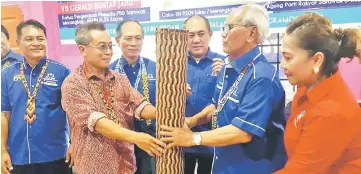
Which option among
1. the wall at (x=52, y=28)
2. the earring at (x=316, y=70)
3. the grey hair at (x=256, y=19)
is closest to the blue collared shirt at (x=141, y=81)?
the wall at (x=52, y=28)

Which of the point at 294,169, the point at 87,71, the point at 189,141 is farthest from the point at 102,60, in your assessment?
the point at 294,169

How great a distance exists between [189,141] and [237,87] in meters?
0.31

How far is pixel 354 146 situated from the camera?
129 centimetres

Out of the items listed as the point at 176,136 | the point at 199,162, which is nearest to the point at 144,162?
the point at 199,162

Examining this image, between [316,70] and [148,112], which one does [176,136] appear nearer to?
[148,112]

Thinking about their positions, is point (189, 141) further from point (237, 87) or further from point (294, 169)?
point (294, 169)

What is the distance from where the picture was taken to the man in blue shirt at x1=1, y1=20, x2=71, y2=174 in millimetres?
2240

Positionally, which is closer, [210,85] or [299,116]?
[299,116]

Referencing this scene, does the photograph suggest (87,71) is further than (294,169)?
Yes

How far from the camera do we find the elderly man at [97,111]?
5.48 feet

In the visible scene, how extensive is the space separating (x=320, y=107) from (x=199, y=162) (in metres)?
1.21

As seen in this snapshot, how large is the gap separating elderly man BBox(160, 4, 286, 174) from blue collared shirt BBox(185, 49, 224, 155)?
1.83 feet

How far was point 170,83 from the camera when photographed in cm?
148

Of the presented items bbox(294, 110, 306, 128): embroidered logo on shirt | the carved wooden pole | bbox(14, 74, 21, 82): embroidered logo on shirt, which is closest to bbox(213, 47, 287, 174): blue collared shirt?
bbox(294, 110, 306, 128): embroidered logo on shirt
